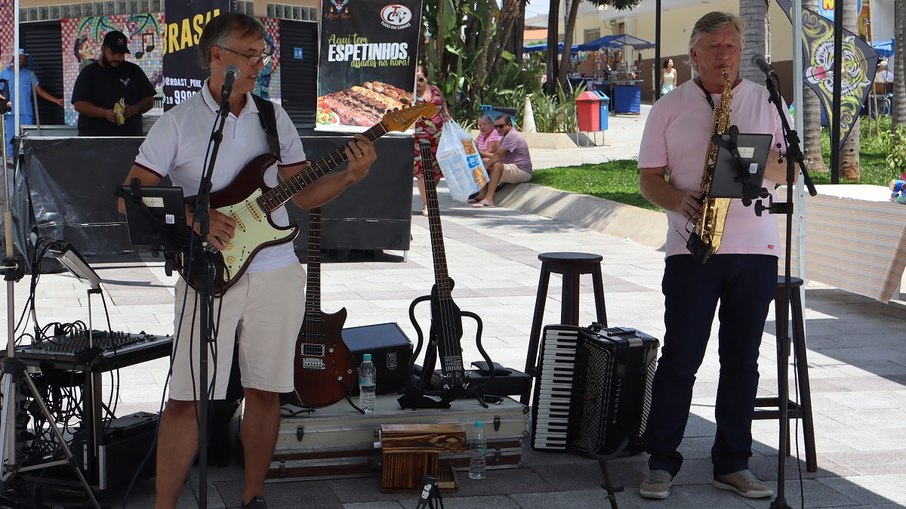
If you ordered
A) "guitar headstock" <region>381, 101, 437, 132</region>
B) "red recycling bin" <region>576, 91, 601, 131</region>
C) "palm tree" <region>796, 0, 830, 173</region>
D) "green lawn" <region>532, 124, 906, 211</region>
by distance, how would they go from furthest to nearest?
"red recycling bin" <region>576, 91, 601, 131</region>, "palm tree" <region>796, 0, 830, 173</region>, "green lawn" <region>532, 124, 906, 211</region>, "guitar headstock" <region>381, 101, 437, 132</region>

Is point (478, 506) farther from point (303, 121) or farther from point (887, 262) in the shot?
point (303, 121)

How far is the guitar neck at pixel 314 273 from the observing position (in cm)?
515

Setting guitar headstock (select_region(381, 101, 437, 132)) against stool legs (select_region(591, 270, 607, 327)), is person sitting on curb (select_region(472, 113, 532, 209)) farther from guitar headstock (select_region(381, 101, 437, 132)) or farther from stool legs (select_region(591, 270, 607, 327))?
guitar headstock (select_region(381, 101, 437, 132))

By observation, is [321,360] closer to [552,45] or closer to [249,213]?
[249,213]

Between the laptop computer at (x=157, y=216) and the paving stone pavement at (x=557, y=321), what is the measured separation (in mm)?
1261

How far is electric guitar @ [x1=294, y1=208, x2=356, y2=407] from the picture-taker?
5.00m

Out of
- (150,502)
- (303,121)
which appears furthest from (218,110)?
(303,121)

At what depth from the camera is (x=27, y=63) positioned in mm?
14398

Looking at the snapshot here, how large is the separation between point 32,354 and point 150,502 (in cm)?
75

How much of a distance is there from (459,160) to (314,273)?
754 cm

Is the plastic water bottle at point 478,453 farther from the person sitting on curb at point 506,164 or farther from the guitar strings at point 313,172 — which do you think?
the person sitting on curb at point 506,164

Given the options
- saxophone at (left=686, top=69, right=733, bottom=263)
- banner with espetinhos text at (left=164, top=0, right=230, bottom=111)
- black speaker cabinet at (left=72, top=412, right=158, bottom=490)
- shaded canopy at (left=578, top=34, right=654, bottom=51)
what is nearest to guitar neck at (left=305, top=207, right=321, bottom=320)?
black speaker cabinet at (left=72, top=412, right=158, bottom=490)

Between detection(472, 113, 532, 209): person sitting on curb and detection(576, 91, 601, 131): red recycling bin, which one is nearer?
detection(472, 113, 532, 209): person sitting on curb

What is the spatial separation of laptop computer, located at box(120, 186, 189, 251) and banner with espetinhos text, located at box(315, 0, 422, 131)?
668 cm
